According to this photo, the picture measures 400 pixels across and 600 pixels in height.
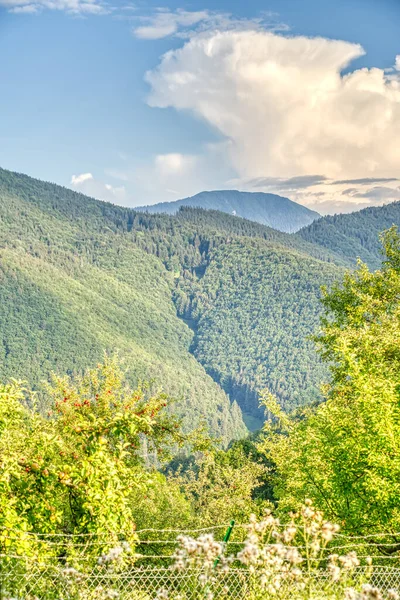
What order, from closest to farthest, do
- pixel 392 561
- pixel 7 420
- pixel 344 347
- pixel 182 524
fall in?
pixel 7 420 → pixel 392 561 → pixel 344 347 → pixel 182 524

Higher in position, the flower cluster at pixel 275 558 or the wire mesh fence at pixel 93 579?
the flower cluster at pixel 275 558

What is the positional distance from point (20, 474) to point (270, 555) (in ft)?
10.9

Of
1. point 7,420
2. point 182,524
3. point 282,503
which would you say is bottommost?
point 182,524

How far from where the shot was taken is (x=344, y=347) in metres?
9.23

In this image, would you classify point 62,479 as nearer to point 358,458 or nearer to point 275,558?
point 275,558

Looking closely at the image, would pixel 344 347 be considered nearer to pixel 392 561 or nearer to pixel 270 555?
pixel 392 561

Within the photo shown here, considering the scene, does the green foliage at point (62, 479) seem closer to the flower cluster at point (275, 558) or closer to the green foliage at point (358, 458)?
the flower cluster at point (275, 558)

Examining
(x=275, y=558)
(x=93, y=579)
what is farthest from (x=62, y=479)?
(x=275, y=558)

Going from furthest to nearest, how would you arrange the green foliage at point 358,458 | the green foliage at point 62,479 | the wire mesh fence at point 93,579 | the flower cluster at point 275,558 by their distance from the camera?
the green foliage at point 358,458 → the green foliage at point 62,479 → the wire mesh fence at point 93,579 → the flower cluster at point 275,558

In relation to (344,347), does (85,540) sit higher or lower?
lower

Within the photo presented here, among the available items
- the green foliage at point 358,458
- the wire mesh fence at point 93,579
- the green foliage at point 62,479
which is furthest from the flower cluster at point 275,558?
the green foliage at point 358,458

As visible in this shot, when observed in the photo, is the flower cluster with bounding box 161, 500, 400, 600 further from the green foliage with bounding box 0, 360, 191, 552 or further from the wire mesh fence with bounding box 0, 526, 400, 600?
the green foliage with bounding box 0, 360, 191, 552

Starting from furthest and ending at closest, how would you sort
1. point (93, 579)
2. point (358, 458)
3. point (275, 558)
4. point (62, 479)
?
1. point (358, 458)
2. point (62, 479)
3. point (93, 579)
4. point (275, 558)

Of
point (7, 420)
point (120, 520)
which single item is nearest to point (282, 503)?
A: point (120, 520)
